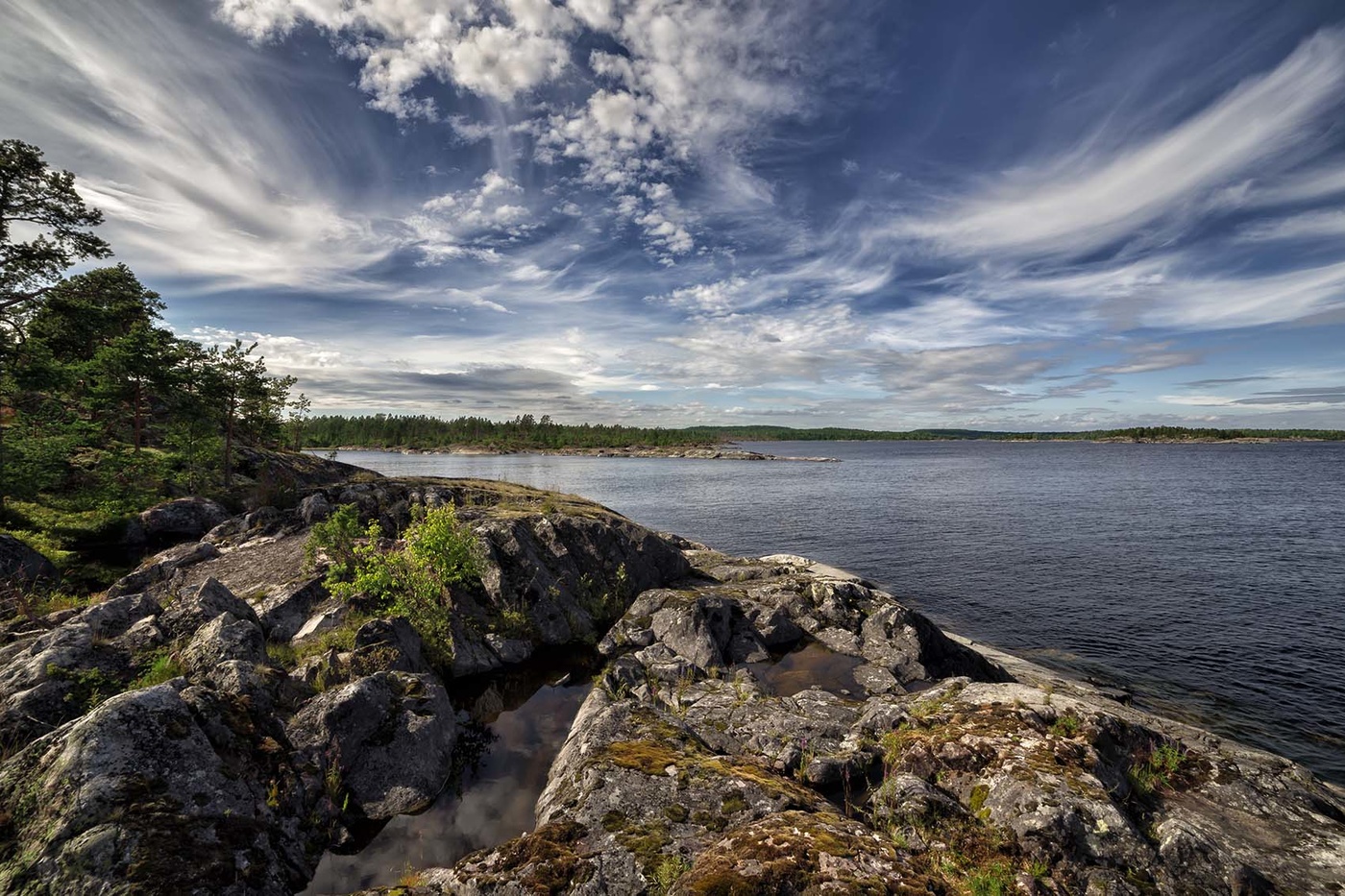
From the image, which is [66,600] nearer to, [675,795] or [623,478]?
[675,795]

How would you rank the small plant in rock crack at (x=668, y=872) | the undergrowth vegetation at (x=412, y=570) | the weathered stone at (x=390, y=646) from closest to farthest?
the small plant in rock crack at (x=668, y=872), the weathered stone at (x=390, y=646), the undergrowth vegetation at (x=412, y=570)

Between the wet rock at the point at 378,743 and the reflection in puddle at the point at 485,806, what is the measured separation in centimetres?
62

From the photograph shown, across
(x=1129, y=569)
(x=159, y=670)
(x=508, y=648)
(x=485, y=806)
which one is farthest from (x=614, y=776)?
(x=1129, y=569)

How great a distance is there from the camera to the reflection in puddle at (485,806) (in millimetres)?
11102

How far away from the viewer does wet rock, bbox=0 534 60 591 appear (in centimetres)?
2239

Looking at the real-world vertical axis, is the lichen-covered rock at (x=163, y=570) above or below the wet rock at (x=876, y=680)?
above

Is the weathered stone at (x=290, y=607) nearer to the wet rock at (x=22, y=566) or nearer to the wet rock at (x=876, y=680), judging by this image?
the wet rock at (x=22, y=566)

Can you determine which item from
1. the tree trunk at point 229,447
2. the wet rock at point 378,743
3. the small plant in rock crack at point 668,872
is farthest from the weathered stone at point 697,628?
the tree trunk at point 229,447

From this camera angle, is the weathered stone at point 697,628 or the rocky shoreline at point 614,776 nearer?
the rocky shoreline at point 614,776

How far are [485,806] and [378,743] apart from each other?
3406 mm

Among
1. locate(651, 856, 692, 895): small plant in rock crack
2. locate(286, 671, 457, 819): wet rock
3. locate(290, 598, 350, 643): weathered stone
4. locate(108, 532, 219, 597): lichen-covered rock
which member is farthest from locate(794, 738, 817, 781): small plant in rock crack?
locate(108, 532, 219, 597): lichen-covered rock

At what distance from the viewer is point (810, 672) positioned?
23891mm

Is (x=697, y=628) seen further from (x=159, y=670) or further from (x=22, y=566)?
(x=22, y=566)

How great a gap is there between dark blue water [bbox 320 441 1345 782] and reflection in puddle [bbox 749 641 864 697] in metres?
13.3
